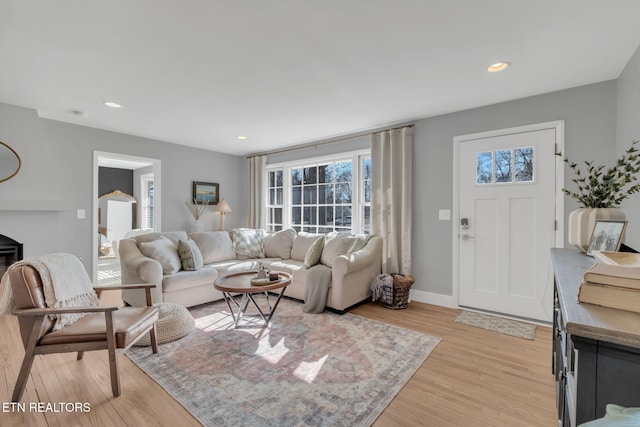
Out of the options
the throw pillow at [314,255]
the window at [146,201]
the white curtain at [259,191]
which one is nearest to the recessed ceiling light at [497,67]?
the throw pillow at [314,255]

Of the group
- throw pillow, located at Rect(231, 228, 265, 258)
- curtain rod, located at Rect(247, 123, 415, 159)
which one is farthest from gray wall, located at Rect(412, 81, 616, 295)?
throw pillow, located at Rect(231, 228, 265, 258)

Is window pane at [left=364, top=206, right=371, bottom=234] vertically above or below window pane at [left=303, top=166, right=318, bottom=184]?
below

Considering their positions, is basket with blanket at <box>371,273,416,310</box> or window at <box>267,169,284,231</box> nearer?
basket with blanket at <box>371,273,416,310</box>

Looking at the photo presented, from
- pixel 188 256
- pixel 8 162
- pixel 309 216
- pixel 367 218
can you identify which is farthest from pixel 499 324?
pixel 8 162

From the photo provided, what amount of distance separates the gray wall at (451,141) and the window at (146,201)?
681 cm

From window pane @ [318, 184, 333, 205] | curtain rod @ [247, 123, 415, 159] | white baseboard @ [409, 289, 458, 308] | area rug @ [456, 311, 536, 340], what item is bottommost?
area rug @ [456, 311, 536, 340]

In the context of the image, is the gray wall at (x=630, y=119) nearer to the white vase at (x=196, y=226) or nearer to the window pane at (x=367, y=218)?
the window pane at (x=367, y=218)

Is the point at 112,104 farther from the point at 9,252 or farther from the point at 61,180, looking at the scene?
the point at 9,252

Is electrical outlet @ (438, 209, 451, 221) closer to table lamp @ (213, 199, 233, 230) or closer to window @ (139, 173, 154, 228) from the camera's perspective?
table lamp @ (213, 199, 233, 230)

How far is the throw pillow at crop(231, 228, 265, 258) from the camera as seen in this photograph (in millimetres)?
4570

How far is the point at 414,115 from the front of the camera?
11.8 feet

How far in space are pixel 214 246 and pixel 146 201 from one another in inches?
177

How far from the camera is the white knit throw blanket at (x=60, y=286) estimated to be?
182cm

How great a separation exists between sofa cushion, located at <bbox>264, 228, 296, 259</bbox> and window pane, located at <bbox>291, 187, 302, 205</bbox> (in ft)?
2.18
